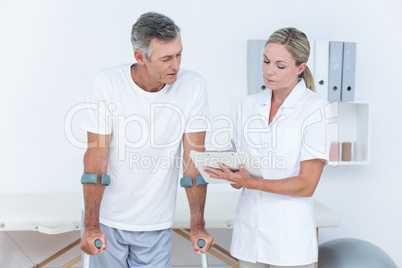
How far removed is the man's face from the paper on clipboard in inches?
11.1

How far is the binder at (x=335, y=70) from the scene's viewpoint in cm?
276

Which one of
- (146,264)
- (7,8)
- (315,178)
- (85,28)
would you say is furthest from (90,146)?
(7,8)

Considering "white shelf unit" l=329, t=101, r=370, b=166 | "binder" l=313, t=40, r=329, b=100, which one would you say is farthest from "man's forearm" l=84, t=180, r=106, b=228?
"white shelf unit" l=329, t=101, r=370, b=166

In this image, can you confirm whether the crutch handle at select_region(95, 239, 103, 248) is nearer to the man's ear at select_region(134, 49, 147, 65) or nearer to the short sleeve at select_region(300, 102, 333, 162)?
the man's ear at select_region(134, 49, 147, 65)

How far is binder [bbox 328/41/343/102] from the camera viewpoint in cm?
276

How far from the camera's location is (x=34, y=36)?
9.45ft

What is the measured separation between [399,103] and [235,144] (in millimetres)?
1808

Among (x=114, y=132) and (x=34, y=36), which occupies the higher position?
(x=34, y=36)

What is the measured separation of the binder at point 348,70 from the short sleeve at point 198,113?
1.40 metres

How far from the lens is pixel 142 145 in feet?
5.25

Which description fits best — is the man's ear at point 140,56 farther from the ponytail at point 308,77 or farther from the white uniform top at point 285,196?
the ponytail at point 308,77

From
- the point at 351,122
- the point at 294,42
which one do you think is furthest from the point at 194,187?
the point at 351,122

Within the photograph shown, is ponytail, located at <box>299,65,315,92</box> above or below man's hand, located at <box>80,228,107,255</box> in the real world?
above

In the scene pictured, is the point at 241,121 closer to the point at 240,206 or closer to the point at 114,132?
the point at 240,206
